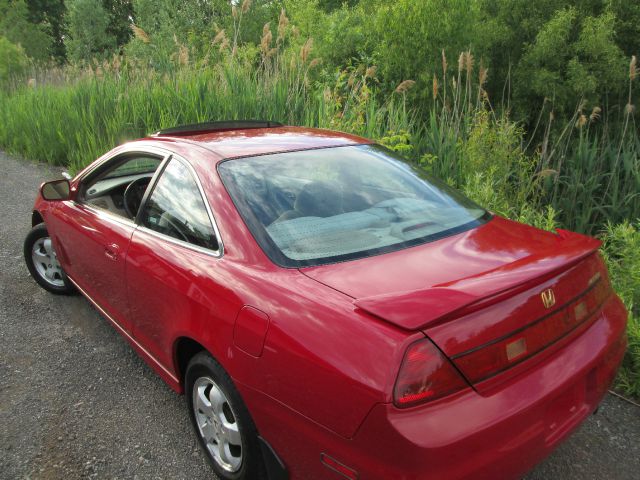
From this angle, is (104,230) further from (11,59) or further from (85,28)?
(85,28)

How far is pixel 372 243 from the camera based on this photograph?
2.10 metres

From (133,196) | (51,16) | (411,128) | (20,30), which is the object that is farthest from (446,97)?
(51,16)

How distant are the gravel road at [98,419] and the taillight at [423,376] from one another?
1106 millimetres

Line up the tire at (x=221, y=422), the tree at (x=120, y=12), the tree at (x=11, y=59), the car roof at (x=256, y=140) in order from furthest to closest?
the tree at (x=120, y=12)
the tree at (x=11, y=59)
the car roof at (x=256, y=140)
the tire at (x=221, y=422)

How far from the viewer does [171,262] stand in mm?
2383

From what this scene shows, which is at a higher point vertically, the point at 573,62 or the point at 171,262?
the point at 573,62

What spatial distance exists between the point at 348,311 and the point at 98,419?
1851mm

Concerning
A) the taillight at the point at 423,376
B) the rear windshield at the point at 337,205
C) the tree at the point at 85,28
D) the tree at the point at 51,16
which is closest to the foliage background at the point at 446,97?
the rear windshield at the point at 337,205

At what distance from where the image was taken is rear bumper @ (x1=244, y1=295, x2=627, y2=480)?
4.66ft

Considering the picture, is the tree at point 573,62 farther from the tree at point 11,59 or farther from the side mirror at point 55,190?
the tree at point 11,59

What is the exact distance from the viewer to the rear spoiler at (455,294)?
1.51m

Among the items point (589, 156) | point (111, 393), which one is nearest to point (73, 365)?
point (111, 393)

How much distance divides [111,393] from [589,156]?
191 inches

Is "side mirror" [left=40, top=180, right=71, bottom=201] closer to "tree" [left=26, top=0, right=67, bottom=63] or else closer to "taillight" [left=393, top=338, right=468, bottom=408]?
"taillight" [left=393, top=338, right=468, bottom=408]
